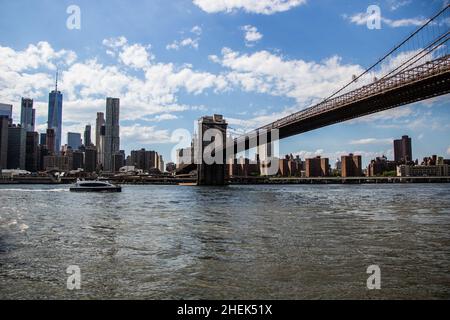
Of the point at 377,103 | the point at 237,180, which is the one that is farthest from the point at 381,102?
the point at 237,180

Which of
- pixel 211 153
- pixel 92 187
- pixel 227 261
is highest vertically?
pixel 211 153

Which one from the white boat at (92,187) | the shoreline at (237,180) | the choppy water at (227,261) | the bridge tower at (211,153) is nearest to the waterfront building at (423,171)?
the shoreline at (237,180)

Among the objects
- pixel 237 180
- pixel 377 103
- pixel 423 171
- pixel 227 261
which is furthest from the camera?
pixel 423 171

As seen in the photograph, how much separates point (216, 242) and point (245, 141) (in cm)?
5612

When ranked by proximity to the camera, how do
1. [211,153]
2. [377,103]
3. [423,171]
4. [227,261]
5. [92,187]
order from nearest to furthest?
[227,261], [377,103], [92,187], [211,153], [423,171]

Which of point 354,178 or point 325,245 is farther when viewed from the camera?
point 354,178

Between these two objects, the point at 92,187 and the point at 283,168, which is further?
the point at 283,168

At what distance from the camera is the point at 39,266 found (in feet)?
27.1

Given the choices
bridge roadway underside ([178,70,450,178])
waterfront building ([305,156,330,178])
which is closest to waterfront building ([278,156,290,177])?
waterfront building ([305,156,330,178])

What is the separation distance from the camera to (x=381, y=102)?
123 feet

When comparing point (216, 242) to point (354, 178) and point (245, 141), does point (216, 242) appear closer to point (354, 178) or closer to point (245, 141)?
point (245, 141)

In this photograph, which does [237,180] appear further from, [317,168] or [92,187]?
[92,187]

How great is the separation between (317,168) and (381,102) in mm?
141673
